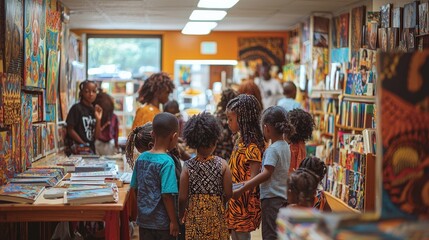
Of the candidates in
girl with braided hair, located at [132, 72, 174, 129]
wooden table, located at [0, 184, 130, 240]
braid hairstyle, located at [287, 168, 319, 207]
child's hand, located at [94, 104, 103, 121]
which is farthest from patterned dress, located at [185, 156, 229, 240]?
child's hand, located at [94, 104, 103, 121]

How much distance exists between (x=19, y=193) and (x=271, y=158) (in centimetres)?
162

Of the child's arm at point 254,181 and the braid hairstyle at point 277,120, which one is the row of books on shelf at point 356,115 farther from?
the child's arm at point 254,181

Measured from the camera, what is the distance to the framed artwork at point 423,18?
5902 millimetres

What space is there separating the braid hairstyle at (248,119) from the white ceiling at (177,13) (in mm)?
3775

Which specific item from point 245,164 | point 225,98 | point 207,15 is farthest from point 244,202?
point 207,15

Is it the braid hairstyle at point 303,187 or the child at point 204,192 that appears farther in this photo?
the child at point 204,192

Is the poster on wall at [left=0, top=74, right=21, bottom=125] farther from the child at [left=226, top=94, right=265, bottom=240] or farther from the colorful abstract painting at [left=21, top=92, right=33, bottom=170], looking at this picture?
the child at [left=226, top=94, right=265, bottom=240]

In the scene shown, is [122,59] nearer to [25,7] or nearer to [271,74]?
[271,74]

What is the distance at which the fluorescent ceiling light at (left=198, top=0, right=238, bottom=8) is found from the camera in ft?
25.8

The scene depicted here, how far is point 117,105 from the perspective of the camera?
11188 millimetres

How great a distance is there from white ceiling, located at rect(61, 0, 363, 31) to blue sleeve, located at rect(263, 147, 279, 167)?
4261 mm

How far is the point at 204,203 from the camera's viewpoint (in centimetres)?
387

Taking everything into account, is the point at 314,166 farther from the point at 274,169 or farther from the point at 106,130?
the point at 106,130

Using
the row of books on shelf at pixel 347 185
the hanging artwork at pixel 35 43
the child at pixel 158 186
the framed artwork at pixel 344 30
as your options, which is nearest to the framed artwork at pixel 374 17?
the framed artwork at pixel 344 30
